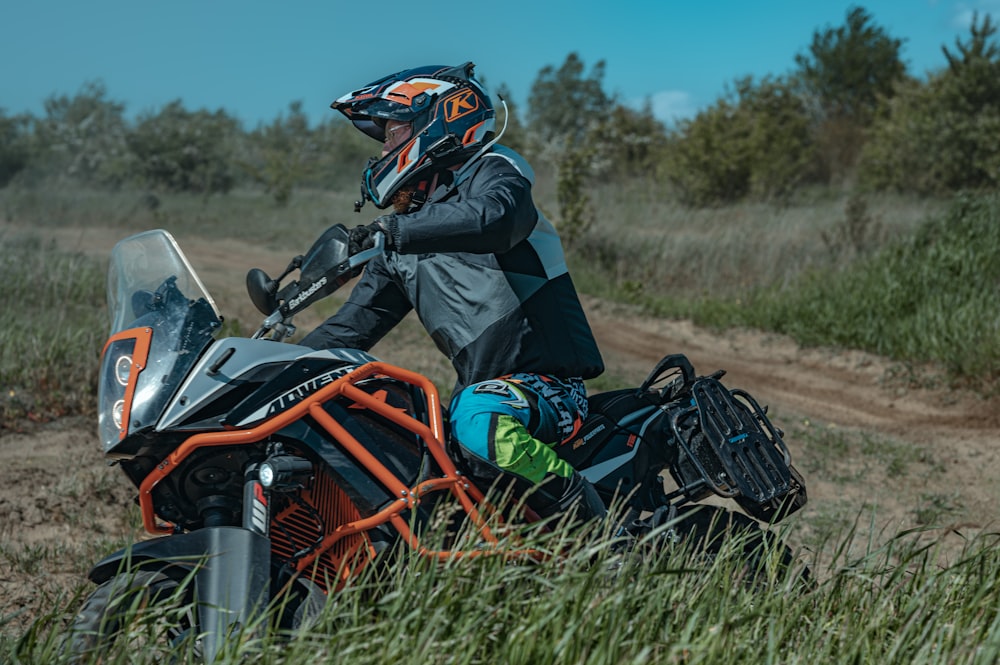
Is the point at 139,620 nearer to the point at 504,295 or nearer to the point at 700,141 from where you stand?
the point at 504,295

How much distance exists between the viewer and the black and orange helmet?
335 centimetres

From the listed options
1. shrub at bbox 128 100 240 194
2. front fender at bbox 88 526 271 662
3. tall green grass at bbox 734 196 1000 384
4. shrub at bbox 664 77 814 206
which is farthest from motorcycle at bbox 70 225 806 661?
shrub at bbox 128 100 240 194

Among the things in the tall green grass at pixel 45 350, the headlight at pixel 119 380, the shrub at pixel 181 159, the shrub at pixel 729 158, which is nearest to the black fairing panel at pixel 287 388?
the headlight at pixel 119 380

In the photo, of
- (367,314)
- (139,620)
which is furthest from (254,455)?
(367,314)

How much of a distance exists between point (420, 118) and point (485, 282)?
61 cm

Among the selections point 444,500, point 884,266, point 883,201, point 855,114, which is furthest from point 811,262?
point 855,114

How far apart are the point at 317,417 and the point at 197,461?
362 mm

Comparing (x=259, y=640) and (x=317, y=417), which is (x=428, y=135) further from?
(x=259, y=640)

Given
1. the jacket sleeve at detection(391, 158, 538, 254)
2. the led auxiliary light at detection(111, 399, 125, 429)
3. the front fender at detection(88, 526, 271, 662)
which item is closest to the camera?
the front fender at detection(88, 526, 271, 662)

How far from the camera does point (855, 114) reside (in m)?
35.1

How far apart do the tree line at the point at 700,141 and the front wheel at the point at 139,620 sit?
10.9 meters

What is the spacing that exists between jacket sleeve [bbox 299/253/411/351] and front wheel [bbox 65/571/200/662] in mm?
1220

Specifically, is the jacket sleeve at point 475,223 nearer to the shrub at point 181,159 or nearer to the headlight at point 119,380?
the headlight at point 119,380

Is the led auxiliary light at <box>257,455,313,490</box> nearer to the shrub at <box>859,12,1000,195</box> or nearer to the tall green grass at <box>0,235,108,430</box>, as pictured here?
the tall green grass at <box>0,235,108,430</box>
